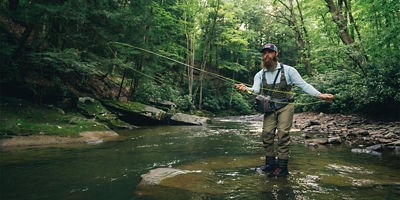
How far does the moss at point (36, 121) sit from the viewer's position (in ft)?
21.2

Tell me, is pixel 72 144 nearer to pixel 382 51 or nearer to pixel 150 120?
pixel 150 120

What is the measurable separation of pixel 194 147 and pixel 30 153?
3.88 meters

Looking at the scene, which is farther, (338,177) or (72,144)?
(72,144)

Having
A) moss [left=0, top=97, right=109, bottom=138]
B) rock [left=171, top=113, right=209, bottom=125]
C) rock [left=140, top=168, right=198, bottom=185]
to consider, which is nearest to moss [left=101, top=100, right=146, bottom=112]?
rock [left=171, top=113, right=209, bottom=125]

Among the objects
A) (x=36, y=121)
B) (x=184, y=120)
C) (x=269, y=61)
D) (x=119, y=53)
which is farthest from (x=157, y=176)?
(x=119, y=53)

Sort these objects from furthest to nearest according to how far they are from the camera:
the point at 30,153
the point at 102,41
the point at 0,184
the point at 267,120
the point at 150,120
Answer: the point at 150,120, the point at 102,41, the point at 30,153, the point at 267,120, the point at 0,184

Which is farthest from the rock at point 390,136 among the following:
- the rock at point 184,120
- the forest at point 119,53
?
the rock at point 184,120

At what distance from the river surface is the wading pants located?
425mm

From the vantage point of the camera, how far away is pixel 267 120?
3.93 metres

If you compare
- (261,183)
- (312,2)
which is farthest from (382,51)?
(261,183)

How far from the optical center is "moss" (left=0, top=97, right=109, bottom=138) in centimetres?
646

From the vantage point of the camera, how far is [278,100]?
12.4 ft

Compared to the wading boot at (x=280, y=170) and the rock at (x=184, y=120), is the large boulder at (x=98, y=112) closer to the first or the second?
the rock at (x=184, y=120)

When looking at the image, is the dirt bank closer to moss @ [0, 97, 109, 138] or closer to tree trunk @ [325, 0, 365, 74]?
moss @ [0, 97, 109, 138]
